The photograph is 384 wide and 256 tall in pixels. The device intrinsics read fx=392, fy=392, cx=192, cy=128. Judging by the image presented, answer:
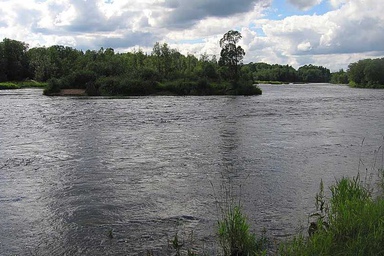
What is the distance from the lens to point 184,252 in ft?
27.0

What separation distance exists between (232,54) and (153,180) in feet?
256

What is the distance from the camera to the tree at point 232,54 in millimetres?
89500

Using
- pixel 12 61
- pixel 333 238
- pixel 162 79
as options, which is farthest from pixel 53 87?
pixel 12 61

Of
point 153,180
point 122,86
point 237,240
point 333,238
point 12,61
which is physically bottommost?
point 153,180

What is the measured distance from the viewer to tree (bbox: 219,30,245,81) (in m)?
89.5

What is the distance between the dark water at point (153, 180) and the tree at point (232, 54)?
205 feet

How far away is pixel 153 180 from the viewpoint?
14.3m

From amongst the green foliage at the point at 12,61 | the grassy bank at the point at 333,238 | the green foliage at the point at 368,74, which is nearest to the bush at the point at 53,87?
the grassy bank at the point at 333,238

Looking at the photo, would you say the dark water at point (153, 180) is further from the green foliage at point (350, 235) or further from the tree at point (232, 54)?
the tree at point (232, 54)

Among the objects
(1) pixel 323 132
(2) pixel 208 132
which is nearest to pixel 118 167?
(2) pixel 208 132

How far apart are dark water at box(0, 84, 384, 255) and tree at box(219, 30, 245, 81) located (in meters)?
62.3

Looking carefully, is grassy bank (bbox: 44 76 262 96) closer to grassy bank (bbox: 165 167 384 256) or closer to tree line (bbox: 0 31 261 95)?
tree line (bbox: 0 31 261 95)

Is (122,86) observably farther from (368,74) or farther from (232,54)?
(368,74)

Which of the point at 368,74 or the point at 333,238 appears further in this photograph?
the point at 368,74
